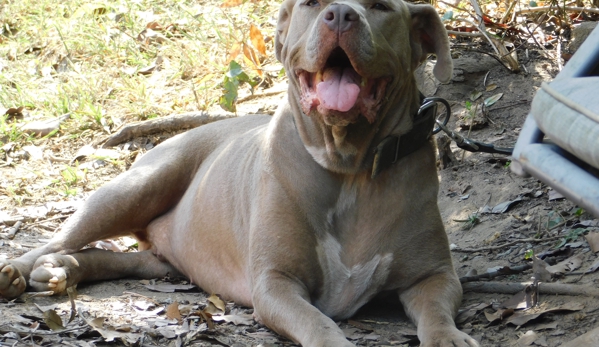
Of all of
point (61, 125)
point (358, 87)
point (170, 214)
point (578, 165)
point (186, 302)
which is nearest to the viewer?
point (578, 165)

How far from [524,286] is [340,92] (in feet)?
4.16

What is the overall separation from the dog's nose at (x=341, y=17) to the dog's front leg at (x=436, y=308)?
1.28 metres

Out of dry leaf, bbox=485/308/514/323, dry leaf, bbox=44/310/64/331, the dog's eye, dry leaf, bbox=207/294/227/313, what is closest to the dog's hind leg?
dry leaf, bbox=207/294/227/313

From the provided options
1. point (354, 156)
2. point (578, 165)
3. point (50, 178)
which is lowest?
point (50, 178)

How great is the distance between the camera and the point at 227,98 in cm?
705

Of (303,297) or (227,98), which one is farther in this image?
(227,98)

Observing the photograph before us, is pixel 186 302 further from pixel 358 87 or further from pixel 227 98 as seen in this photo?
pixel 227 98

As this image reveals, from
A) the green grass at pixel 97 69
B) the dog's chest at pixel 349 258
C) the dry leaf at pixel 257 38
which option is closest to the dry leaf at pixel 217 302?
the dog's chest at pixel 349 258

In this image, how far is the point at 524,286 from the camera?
3.90 meters

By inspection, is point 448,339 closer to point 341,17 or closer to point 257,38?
point 341,17

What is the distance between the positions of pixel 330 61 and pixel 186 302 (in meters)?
1.58

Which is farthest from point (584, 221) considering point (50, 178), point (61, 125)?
point (61, 125)

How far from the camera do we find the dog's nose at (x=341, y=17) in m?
3.61

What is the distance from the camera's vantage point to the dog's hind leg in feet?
16.9
